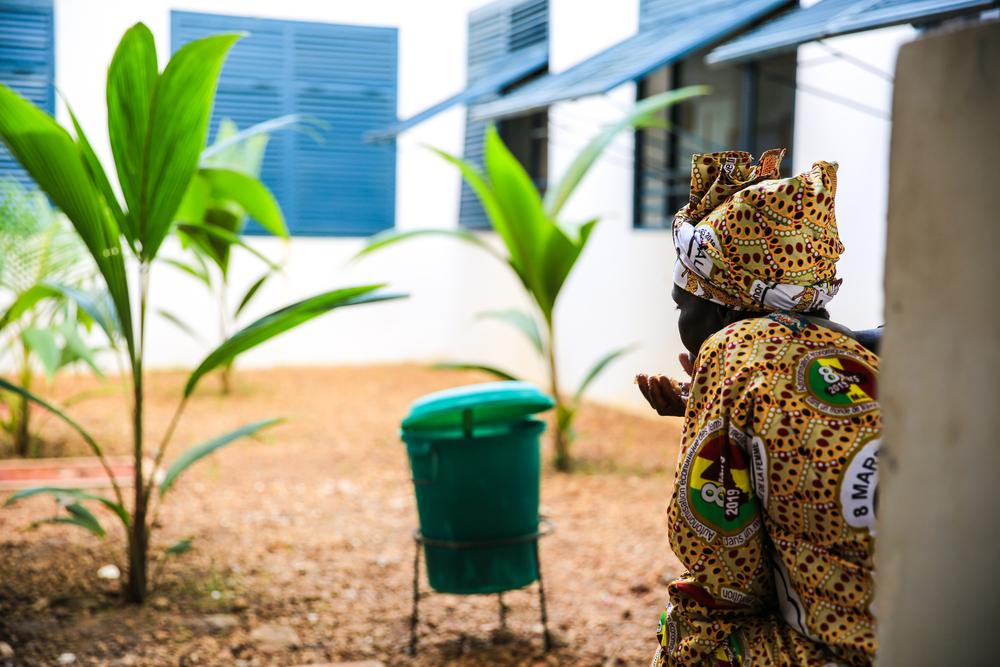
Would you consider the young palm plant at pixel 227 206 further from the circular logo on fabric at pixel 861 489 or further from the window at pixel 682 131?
the window at pixel 682 131

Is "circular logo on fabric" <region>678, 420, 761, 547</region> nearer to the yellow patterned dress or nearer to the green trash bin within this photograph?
the yellow patterned dress

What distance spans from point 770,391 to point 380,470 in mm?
3780

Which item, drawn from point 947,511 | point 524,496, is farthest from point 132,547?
point 947,511

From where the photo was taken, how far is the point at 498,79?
7.34 m

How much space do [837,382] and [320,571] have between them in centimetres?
238

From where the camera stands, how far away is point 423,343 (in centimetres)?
889

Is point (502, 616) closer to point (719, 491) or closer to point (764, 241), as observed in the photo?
point (719, 491)

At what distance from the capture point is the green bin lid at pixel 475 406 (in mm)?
2375

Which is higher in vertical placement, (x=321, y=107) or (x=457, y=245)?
(x=321, y=107)

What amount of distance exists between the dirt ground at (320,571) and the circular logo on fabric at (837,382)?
149 cm

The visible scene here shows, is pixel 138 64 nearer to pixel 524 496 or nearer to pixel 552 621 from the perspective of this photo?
pixel 524 496

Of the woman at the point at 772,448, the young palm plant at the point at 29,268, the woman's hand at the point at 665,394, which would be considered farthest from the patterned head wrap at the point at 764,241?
the young palm plant at the point at 29,268

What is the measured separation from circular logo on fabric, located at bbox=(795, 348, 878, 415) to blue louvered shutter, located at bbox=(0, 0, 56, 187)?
24.4ft

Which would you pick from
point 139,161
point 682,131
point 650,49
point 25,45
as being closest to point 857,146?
point 650,49
